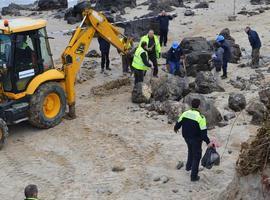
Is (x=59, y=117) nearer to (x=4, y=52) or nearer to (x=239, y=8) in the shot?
(x=4, y=52)

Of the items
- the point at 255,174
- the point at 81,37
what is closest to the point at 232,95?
the point at 81,37

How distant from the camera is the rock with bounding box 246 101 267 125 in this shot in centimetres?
1211

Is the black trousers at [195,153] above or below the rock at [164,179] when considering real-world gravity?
above

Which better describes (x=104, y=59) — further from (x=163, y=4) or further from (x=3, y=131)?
(x=163, y=4)

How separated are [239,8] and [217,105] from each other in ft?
53.1

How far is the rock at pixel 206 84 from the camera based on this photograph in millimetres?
14523

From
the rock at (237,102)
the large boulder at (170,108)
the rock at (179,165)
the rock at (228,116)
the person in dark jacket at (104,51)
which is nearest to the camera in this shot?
the rock at (179,165)

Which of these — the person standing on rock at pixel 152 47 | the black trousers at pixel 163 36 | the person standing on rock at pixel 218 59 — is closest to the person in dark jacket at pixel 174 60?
the person standing on rock at pixel 152 47

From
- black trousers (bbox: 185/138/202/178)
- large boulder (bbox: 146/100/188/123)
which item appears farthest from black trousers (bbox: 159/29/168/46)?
black trousers (bbox: 185/138/202/178)

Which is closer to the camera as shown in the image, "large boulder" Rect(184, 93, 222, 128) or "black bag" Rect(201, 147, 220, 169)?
"black bag" Rect(201, 147, 220, 169)

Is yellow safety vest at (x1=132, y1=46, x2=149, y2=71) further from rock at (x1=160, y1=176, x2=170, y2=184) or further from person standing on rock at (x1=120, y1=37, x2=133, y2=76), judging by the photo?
rock at (x1=160, y1=176, x2=170, y2=184)

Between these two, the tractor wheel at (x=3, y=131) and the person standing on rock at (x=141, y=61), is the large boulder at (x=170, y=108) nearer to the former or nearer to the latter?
the person standing on rock at (x=141, y=61)

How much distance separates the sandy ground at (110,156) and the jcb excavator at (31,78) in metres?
0.45

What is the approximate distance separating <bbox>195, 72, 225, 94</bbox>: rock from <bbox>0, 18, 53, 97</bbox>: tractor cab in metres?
4.19
